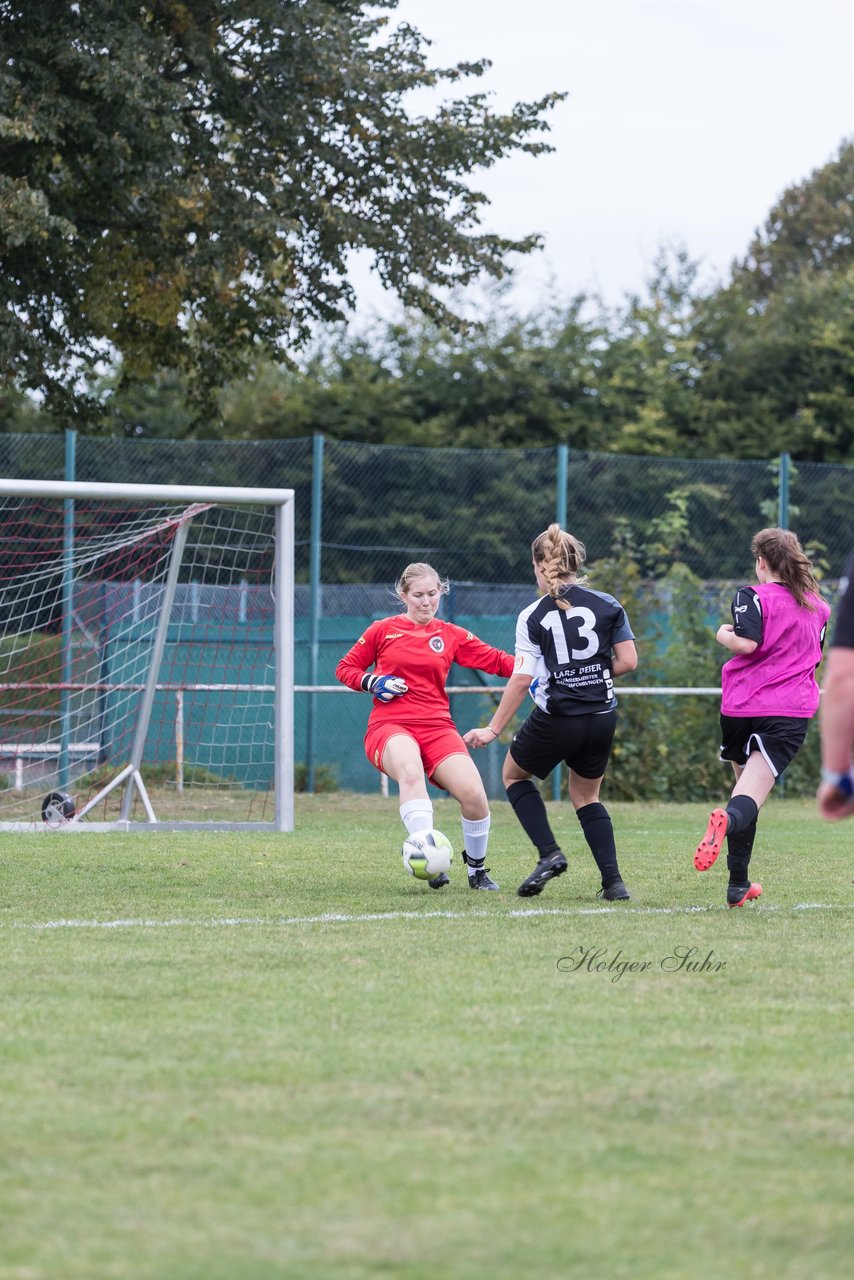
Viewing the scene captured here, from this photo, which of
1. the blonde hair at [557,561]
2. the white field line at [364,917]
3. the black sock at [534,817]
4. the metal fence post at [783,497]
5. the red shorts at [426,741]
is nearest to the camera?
the white field line at [364,917]

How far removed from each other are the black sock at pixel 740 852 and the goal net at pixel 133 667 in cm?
543

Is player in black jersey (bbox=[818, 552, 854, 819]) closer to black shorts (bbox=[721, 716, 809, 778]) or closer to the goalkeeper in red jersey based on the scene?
black shorts (bbox=[721, 716, 809, 778])

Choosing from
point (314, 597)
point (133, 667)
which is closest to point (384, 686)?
point (133, 667)

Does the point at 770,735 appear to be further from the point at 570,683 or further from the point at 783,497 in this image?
the point at 783,497

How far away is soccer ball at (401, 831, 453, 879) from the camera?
24.5ft

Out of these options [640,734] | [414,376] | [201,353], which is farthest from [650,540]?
[414,376]

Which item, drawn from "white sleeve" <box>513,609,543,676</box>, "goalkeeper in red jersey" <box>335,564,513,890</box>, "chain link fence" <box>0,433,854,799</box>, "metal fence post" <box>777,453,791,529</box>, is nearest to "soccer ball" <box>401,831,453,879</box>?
"goalkeeper in red jersey" <box>335,564,513,890</box>

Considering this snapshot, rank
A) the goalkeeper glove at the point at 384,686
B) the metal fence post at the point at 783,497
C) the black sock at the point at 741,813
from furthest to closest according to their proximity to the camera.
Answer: the metal fence post at the point at 783,497, the goalkeeper glove at the point at 384,686, the black sock at the point at 741,813

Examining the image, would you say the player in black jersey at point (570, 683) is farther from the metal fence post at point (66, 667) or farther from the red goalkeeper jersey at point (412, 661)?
the metal fence post at point (66, 667)

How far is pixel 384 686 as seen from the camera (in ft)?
25.8

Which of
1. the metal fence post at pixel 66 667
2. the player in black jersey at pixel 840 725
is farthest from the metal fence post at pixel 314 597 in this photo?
the player in black jersey at pixel 840 725

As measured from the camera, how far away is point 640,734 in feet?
50.8

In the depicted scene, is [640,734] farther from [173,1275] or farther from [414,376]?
[414,376]

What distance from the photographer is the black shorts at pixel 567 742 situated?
7496 millimetres
